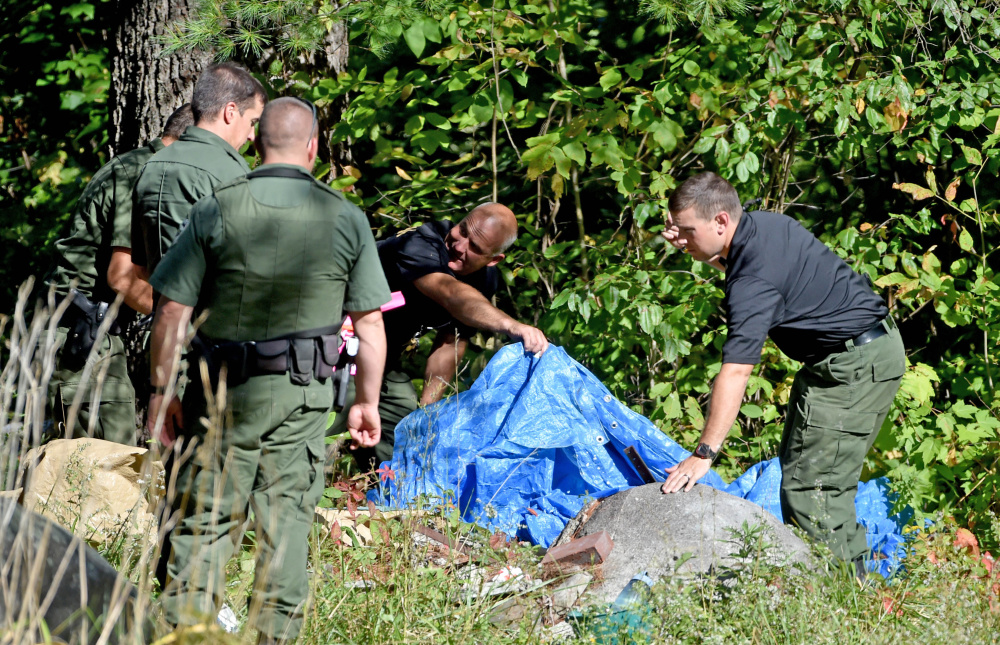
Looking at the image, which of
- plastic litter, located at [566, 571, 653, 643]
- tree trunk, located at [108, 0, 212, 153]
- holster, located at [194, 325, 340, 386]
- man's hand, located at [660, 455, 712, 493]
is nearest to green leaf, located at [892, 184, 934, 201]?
man's hand, located at [660, 455, 712, 493]

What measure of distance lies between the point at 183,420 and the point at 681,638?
5.06ft

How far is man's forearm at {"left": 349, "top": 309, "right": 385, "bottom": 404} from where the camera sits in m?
2.72

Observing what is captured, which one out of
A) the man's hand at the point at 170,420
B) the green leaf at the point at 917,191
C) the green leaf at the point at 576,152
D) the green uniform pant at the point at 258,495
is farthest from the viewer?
the green leaf at the point at 917,191

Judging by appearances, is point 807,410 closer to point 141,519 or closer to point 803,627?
point 803,627

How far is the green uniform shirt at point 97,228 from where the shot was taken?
12.2ft

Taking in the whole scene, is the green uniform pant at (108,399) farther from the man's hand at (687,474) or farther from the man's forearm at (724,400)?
the man's forearm at (724,400)

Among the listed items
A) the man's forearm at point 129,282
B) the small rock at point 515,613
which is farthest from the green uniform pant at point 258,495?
the man's forearm at point 129,282

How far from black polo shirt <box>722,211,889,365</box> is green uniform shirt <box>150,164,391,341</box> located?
142 centimetres

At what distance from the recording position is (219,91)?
11.0ft

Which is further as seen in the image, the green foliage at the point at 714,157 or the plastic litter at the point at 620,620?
the green foliage at the point at 714,157

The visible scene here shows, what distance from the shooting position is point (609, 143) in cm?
436

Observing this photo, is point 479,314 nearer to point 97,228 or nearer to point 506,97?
point 506,97

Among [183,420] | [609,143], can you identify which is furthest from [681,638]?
[609,143]

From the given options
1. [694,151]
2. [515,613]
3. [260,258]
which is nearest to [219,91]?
[260,258]
